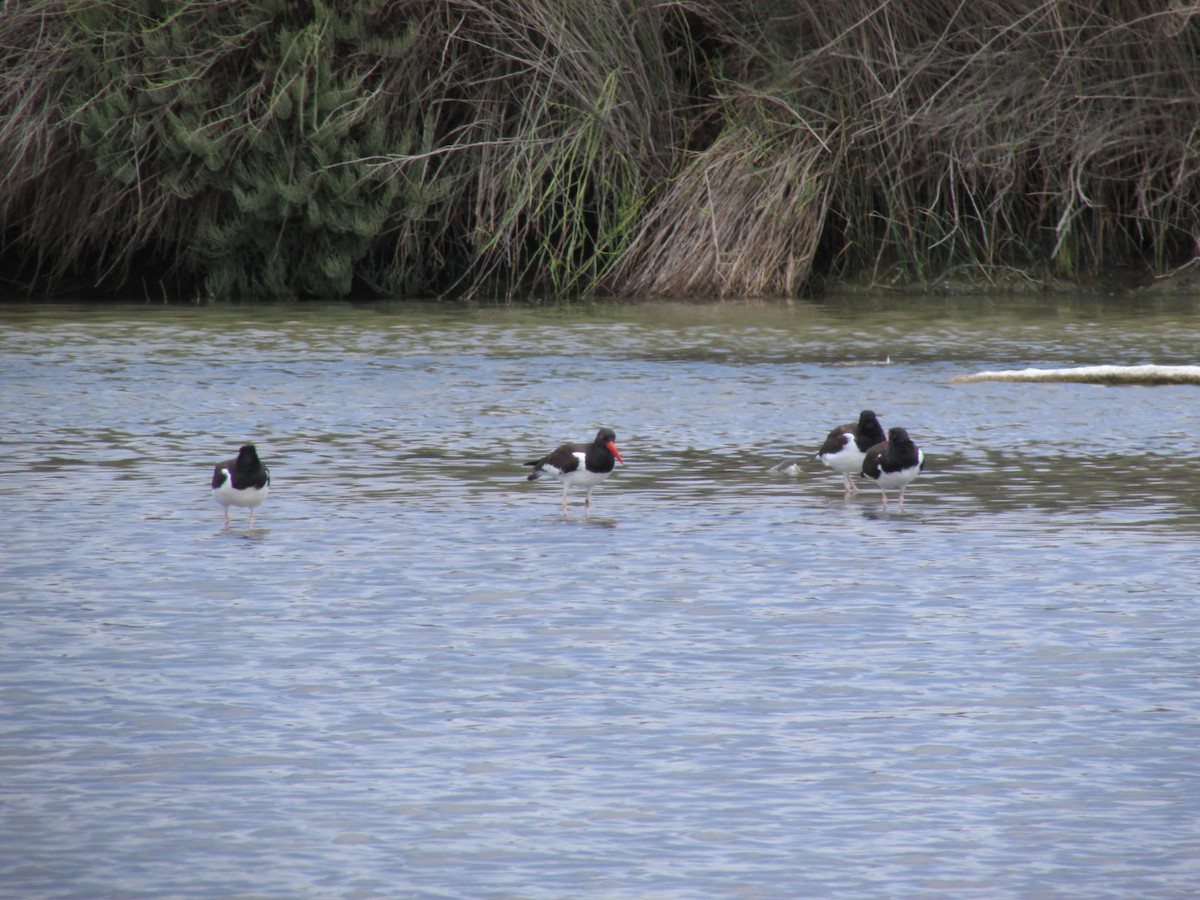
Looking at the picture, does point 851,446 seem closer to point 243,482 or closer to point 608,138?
point 243,482

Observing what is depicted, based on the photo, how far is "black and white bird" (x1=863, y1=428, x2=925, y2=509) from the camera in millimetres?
9883

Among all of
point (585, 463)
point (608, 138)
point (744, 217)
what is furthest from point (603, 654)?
point (608, 138)

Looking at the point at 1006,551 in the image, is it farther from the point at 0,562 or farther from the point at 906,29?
the point at 906,29

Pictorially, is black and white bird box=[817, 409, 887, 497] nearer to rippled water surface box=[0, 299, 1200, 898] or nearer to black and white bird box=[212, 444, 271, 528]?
rippled water surface box=[0, 299, 1200, 898]

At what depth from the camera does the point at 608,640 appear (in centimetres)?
711

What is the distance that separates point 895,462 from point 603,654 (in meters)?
3.47

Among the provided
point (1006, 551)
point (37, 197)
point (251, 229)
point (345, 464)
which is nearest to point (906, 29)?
point (251, 229)

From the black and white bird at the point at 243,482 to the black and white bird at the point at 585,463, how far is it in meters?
1.64

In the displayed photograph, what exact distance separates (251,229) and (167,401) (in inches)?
368

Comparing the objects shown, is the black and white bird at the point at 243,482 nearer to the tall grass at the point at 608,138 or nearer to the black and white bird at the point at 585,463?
the black and white bird at the point at 585,463

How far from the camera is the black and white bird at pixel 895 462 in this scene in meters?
9.88

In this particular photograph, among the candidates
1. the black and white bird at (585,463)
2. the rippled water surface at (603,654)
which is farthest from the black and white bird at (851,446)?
the black and white bird at (585,463)

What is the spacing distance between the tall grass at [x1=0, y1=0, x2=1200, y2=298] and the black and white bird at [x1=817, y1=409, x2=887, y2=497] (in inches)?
472

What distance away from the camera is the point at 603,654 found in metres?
6.90
